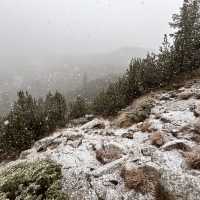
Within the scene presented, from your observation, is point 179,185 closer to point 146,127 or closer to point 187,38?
point 146,127

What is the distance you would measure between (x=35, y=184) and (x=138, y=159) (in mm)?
3889

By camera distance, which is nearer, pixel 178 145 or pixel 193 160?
pixel 193 160

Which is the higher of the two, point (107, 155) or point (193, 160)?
point (193, 160)

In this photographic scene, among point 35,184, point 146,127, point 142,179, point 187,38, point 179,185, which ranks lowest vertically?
point 146,127

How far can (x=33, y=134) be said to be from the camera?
18891 millimetres

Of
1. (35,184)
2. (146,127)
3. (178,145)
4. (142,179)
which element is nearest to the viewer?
(142,179)

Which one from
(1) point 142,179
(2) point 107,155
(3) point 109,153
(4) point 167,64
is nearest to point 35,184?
(2) point 107,155

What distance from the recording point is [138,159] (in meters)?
9.12

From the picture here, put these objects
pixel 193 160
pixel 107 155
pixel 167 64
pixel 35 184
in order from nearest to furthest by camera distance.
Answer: pixel 35 184
pixel 193 160
pixel 107 155
pixel 167 64

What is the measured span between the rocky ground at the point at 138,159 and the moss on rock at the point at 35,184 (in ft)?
1.28

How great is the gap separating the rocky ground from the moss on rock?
1.28ft

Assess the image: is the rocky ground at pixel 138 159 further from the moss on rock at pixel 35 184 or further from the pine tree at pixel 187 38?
the pine tree at pixel 187 38

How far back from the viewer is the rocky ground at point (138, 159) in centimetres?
784

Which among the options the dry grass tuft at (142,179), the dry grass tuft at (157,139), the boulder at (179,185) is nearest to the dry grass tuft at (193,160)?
the boulder at (179,185)
